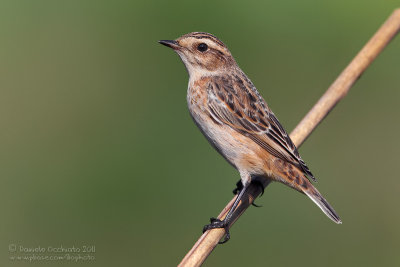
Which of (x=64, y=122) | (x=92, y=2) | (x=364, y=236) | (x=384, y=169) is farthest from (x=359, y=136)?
(x=92, y=2)

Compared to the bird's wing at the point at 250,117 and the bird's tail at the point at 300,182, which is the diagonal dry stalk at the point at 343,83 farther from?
the bird's tail at the point at 300,182

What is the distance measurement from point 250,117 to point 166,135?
2.98 meters

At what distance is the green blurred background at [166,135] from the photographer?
8.43m

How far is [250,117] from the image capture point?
21.8 feet

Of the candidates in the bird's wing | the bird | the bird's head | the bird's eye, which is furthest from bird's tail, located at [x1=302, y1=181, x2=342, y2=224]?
the bird's eye

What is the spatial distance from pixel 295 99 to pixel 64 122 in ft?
11.2

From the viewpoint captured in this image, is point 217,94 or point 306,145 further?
point 306,145

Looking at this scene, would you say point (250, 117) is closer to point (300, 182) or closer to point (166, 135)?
point (300, 182)

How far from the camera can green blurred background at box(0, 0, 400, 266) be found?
8.43 meters

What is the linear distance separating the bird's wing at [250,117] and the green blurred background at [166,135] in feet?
7.30

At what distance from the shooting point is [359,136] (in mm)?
9930

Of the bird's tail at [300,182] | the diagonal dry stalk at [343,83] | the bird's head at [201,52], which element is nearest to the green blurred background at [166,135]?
the bird's tail at [300,182]

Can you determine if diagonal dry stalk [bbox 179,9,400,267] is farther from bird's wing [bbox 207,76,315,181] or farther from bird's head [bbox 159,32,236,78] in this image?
bird's head [bbox 159,32,236,78]

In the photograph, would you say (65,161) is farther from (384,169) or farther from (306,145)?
(384,169)
